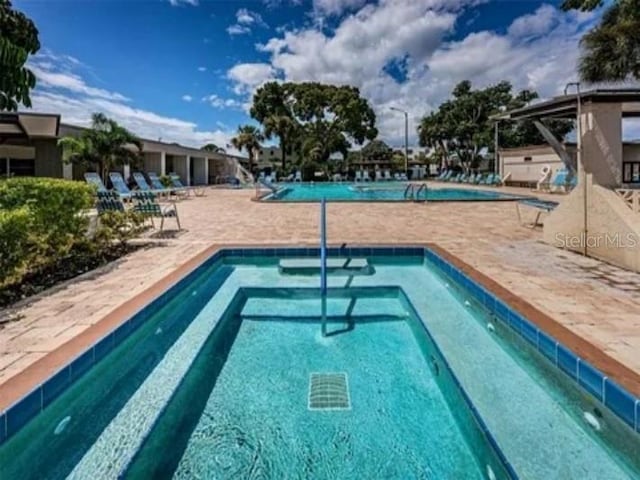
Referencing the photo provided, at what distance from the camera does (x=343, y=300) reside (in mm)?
5312

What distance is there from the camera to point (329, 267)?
601 cm

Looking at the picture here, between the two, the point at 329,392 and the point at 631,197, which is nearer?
the point at 329,392

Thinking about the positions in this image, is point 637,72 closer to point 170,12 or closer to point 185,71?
point 170,12

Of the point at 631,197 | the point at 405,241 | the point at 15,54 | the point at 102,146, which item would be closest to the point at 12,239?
the point at 15,54

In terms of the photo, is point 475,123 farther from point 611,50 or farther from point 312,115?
point 611,50

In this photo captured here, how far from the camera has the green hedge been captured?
13.5 ft

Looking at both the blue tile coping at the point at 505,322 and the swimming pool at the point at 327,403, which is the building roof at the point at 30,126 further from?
the swimming pool at the point at 327,403

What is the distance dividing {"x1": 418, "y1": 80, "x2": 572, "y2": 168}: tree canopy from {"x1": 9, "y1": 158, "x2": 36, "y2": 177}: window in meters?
29.4

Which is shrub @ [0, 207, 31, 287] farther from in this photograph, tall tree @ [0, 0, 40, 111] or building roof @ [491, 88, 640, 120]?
building roof @ [491, 88, 640, 120]

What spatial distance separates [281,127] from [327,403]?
33.1 m

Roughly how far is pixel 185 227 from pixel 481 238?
227 inches

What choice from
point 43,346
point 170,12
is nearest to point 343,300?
point 43,346

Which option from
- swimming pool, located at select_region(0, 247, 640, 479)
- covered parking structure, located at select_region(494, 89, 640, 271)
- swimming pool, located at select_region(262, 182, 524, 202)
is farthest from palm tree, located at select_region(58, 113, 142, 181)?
covered parking structure, located at select_region(494, 89, 640, 271)

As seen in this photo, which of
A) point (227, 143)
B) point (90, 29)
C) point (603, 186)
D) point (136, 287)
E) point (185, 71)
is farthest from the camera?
point (227, 143)
